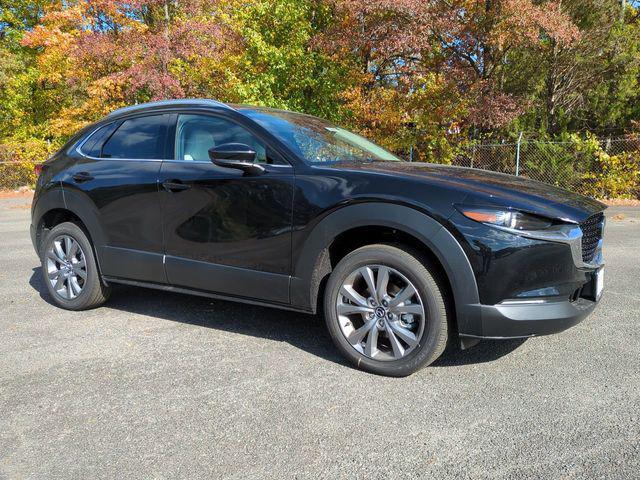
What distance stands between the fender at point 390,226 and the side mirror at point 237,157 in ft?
2.02

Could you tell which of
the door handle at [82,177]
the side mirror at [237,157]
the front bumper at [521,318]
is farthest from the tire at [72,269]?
the front bumper at [521,318]

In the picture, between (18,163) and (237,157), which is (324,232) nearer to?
(237,157)

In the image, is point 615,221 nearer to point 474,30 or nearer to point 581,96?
point 474,30

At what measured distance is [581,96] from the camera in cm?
1656

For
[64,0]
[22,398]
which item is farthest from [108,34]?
[22,398]

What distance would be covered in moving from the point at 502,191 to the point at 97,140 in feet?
11.1

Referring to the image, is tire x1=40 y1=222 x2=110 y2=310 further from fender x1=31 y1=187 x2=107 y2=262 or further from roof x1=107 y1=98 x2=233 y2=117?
roof x1=107 y1=98 x2=233 y2=117

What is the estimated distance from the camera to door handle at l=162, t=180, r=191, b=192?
12.5 feet

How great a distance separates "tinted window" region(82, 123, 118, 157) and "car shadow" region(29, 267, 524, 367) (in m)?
1.38

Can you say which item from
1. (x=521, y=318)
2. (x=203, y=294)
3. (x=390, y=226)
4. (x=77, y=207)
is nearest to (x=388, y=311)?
(x=390, y=226)

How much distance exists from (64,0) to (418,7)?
20320 millimetres

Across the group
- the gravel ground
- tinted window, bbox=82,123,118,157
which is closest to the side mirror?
the gravel ground

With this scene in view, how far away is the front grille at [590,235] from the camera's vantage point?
3.06 metres

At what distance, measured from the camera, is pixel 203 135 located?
3963 mm
